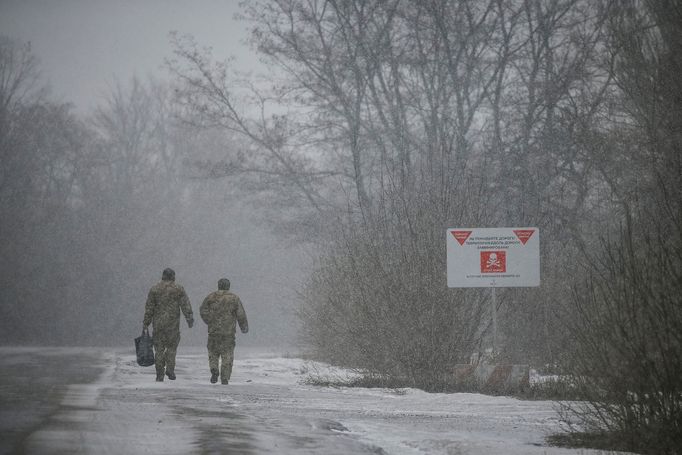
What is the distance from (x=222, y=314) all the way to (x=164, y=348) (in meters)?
1.20

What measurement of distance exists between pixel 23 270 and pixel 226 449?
42.4m

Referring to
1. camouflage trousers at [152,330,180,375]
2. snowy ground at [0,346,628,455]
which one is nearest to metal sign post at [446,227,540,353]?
snowy ground at [0,346,628,455]

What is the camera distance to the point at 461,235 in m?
16.6

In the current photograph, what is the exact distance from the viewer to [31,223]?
49.0 meters

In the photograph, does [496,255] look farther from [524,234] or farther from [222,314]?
[222,314]

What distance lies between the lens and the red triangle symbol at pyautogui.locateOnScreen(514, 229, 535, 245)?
16859 mm

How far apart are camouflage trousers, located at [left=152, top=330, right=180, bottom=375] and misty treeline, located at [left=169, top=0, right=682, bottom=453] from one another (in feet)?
10.6

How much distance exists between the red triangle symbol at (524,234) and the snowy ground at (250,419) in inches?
124

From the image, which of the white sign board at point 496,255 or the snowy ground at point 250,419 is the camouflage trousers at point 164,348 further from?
the white sign board at point 496,255

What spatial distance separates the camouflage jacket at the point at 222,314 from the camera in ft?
59.4

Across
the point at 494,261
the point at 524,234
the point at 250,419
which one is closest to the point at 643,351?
the point at 250,419

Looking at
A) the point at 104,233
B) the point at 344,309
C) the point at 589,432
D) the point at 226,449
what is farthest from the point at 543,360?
the point at 104,233

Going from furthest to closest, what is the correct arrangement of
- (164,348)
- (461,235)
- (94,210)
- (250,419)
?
(94,210) → (164,348) → (461,235) → (250,419)

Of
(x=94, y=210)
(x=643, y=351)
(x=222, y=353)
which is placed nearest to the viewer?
(x=643, y=351)
